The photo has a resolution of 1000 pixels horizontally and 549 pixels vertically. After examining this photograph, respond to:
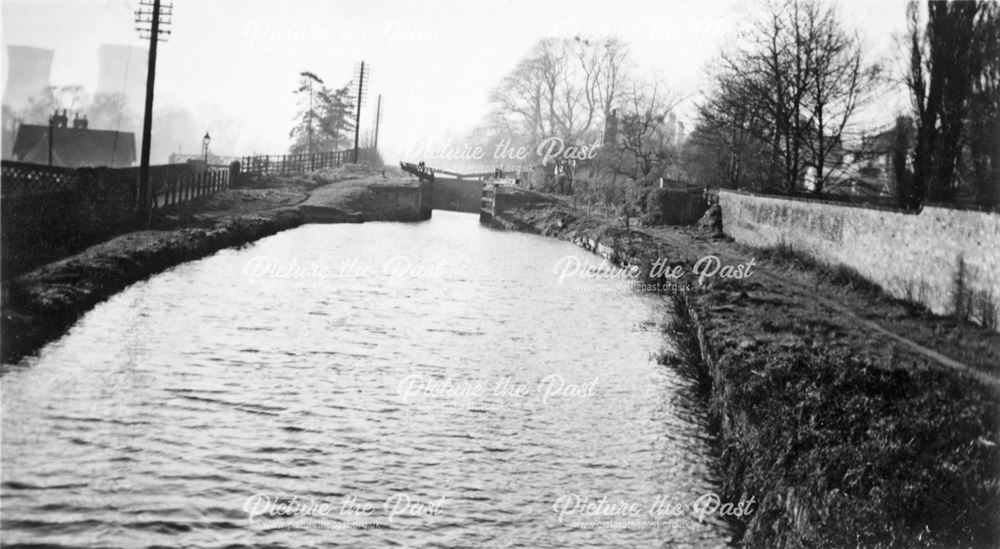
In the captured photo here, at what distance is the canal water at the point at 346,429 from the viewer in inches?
334

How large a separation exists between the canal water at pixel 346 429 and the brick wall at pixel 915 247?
5.07 m

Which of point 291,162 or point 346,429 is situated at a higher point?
point 291,162

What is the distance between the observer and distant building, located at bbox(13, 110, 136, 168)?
2415 inches

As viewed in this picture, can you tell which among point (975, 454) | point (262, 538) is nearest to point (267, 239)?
point (262, 538)

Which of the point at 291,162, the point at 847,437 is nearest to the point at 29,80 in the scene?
the point at 291,162

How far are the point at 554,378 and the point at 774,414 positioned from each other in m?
4.99

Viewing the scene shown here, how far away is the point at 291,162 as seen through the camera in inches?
2382

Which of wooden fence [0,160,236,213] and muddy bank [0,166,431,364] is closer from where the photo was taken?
muddy bank [0,166,431,364]

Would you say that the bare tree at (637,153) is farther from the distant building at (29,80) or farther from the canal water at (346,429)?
the distant building at (29,80)

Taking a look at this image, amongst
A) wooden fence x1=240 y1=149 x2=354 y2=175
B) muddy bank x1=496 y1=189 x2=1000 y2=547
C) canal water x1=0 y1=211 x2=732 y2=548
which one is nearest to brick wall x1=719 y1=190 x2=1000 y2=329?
muddy bank x1=496 y1=189 x2=1000 y2=547

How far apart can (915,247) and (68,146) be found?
202 ft

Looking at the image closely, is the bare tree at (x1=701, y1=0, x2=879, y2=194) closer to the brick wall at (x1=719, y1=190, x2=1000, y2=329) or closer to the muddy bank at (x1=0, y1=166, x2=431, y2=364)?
the brick wall at (x1=719, y1=190, x2=1000, y2=329)

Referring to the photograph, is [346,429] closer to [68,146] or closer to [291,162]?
[291,162]

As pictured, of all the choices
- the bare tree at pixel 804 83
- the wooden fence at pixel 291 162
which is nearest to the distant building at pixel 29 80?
the wooden fence at pixel 291 162
